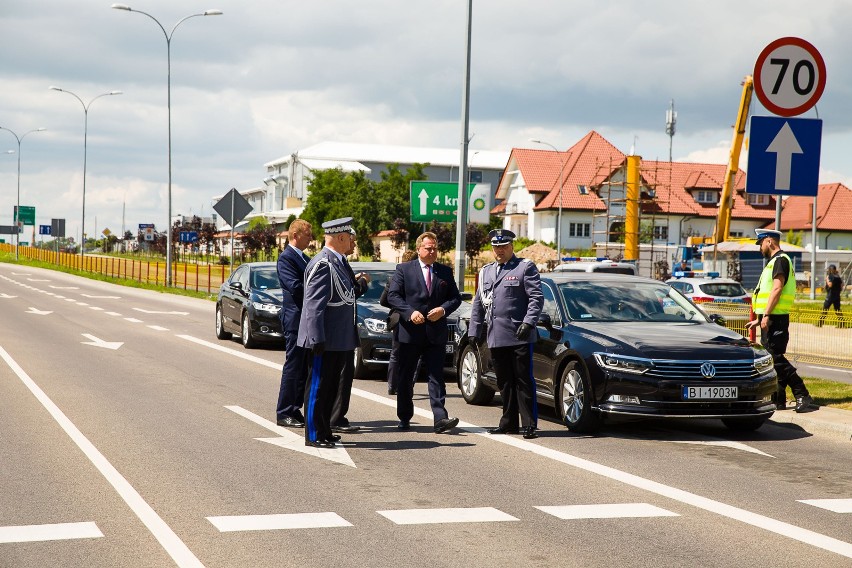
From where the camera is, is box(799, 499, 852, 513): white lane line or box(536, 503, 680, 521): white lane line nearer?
box(536, 503, 680, 521): white lane line

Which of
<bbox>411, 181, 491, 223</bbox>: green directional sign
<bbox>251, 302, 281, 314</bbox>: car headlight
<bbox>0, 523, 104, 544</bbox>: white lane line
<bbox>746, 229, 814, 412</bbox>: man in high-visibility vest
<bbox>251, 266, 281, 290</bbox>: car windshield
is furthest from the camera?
<bbox>411, 181, 491, 223</bbox>: green directional sign

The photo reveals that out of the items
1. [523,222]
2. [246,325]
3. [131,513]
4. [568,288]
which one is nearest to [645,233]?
[523,222]

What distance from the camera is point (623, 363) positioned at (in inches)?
398

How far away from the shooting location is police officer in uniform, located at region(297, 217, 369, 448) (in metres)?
9.16

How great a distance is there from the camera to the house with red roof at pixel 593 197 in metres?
91.4

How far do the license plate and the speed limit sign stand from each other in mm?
2849

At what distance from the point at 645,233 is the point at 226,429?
74097 millimetres

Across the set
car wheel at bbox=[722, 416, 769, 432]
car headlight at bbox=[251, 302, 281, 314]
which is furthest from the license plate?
car headlight at bbox=[251, 302, 281, 314]

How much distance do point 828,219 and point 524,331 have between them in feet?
304

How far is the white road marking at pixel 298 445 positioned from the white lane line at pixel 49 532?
264 cm

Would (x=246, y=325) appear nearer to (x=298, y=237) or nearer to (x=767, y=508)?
(x=298, y=237)

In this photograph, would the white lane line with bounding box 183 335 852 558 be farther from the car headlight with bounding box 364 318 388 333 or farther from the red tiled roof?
the red tiled roof

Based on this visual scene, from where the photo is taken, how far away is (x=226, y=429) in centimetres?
1036

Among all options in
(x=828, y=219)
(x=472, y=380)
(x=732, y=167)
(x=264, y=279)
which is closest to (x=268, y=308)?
(x=264, y=279)
